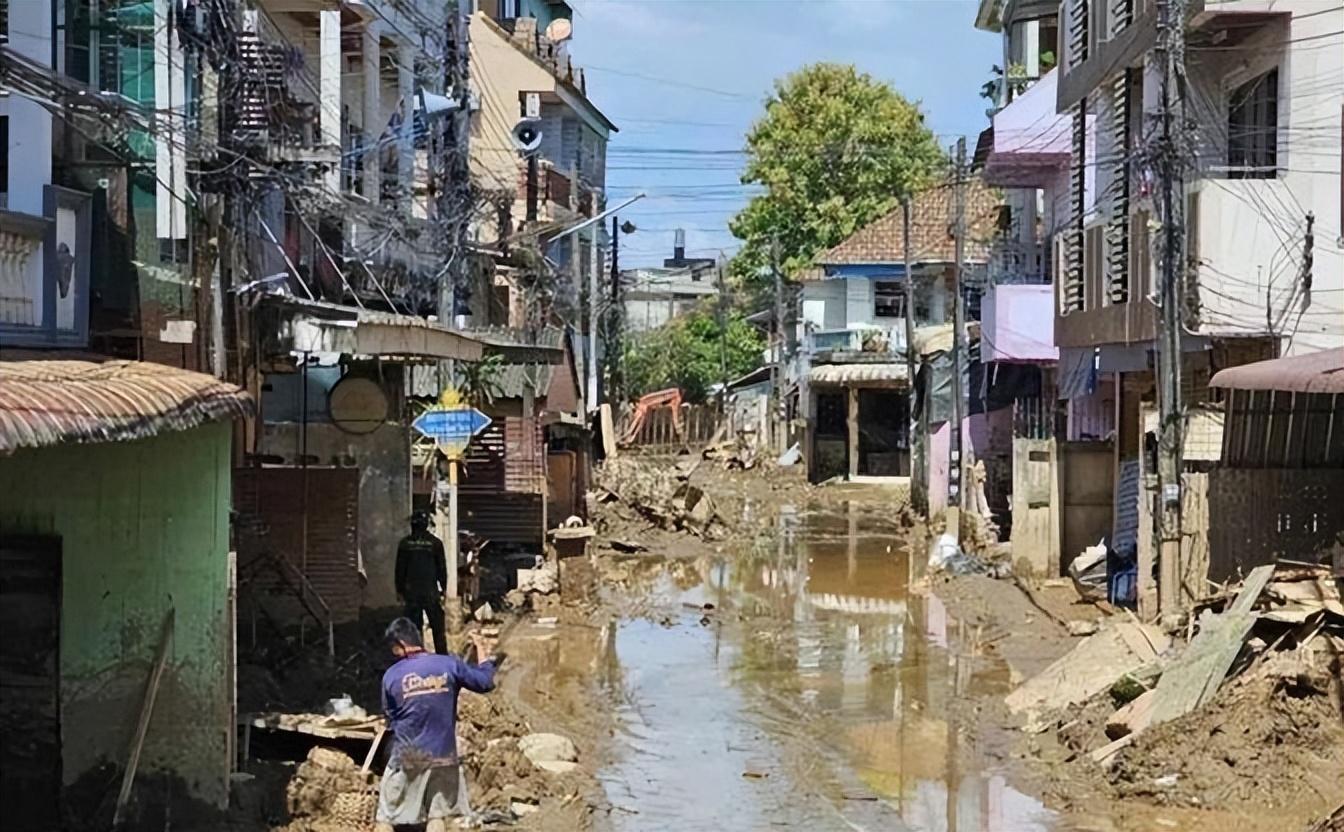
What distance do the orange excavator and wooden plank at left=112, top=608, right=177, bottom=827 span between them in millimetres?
49100

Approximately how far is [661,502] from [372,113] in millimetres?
12431

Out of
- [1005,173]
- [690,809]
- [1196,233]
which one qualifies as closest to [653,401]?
[1005,173]

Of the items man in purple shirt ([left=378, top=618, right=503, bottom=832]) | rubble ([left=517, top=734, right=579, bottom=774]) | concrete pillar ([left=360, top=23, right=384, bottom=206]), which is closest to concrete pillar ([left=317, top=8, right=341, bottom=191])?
concrete pillar ([left=360, top=23, right=384, bottom=206])

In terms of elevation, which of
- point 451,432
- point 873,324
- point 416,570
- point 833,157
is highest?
point 833,157

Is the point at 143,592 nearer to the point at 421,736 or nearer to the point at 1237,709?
the point at 421,736

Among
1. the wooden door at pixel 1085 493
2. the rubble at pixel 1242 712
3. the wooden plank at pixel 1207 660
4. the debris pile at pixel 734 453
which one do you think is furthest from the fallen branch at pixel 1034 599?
the debris pile at pixel 734 453

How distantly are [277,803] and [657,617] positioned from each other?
1296cm

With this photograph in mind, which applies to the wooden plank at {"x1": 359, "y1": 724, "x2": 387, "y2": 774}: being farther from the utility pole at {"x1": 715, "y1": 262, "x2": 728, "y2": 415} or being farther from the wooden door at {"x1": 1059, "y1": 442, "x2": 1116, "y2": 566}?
the utility pole at {"x1": 715, "y1": 262, "x2": 728, "y2": 415}

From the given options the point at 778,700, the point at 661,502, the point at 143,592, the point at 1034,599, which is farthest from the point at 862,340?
the point at 143,592

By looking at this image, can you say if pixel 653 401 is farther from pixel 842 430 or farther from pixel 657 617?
pixel 657 617

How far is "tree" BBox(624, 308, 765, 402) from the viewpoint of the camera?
2867 inches

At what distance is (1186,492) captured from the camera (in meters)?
16.9

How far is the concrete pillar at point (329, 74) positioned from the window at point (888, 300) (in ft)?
93.0

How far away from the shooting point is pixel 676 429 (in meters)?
64.7
